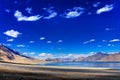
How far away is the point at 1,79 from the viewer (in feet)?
75.3

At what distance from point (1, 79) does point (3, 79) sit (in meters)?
0.24

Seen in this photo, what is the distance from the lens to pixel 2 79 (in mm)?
23094

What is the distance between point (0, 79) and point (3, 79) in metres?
0.48

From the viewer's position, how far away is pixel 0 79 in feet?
74.5

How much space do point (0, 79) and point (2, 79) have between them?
16.1 inches

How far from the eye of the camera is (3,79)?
23.1m

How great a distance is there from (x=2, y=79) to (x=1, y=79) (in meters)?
0.16

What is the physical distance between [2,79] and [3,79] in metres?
0.10
